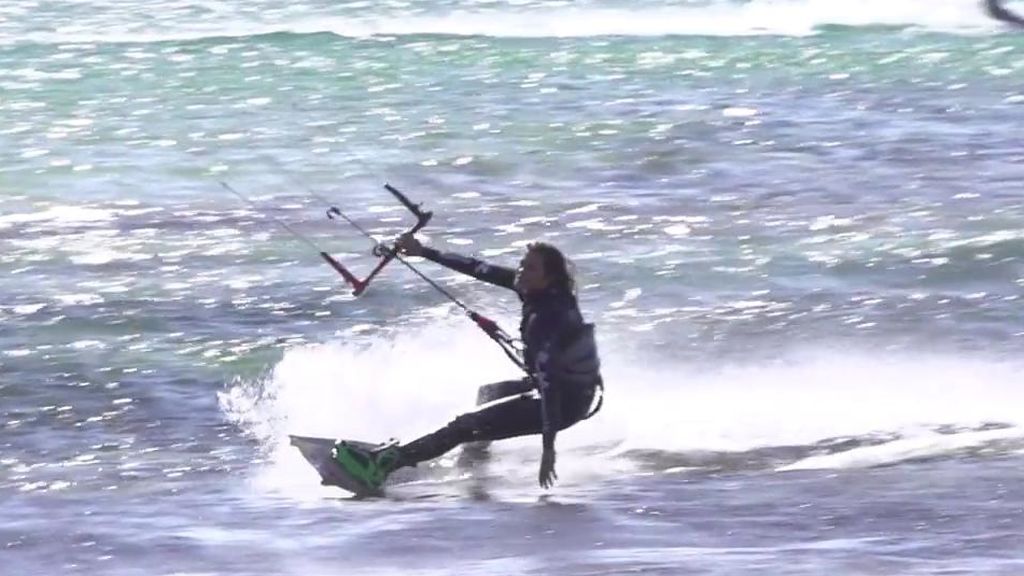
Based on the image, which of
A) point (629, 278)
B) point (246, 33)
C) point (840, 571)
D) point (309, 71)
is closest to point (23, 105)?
point (309, 71)

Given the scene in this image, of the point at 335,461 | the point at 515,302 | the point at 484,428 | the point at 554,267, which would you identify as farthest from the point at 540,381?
the point at 515,302

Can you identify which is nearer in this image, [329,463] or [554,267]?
[554,267]

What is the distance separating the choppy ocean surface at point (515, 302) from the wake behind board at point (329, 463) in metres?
0.18

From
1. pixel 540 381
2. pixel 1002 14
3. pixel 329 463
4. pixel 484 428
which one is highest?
pixel 540 381

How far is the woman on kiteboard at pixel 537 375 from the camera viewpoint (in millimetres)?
13453

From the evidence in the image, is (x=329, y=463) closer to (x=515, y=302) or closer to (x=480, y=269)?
(x=480, y=269)

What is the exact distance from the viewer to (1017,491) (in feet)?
43.0

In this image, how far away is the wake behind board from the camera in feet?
45.2

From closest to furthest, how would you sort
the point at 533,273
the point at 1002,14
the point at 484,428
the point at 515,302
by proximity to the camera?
the point at 533,273
the point at 484,428
the point at 515,302
the point at 1002,14

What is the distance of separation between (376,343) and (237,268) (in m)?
3.74

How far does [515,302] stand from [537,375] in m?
8.34

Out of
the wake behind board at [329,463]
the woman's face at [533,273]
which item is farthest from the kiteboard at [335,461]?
the woman's face at [533,273]

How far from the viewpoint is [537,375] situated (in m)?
13.5

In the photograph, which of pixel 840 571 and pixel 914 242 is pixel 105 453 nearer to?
pixel 840 571
